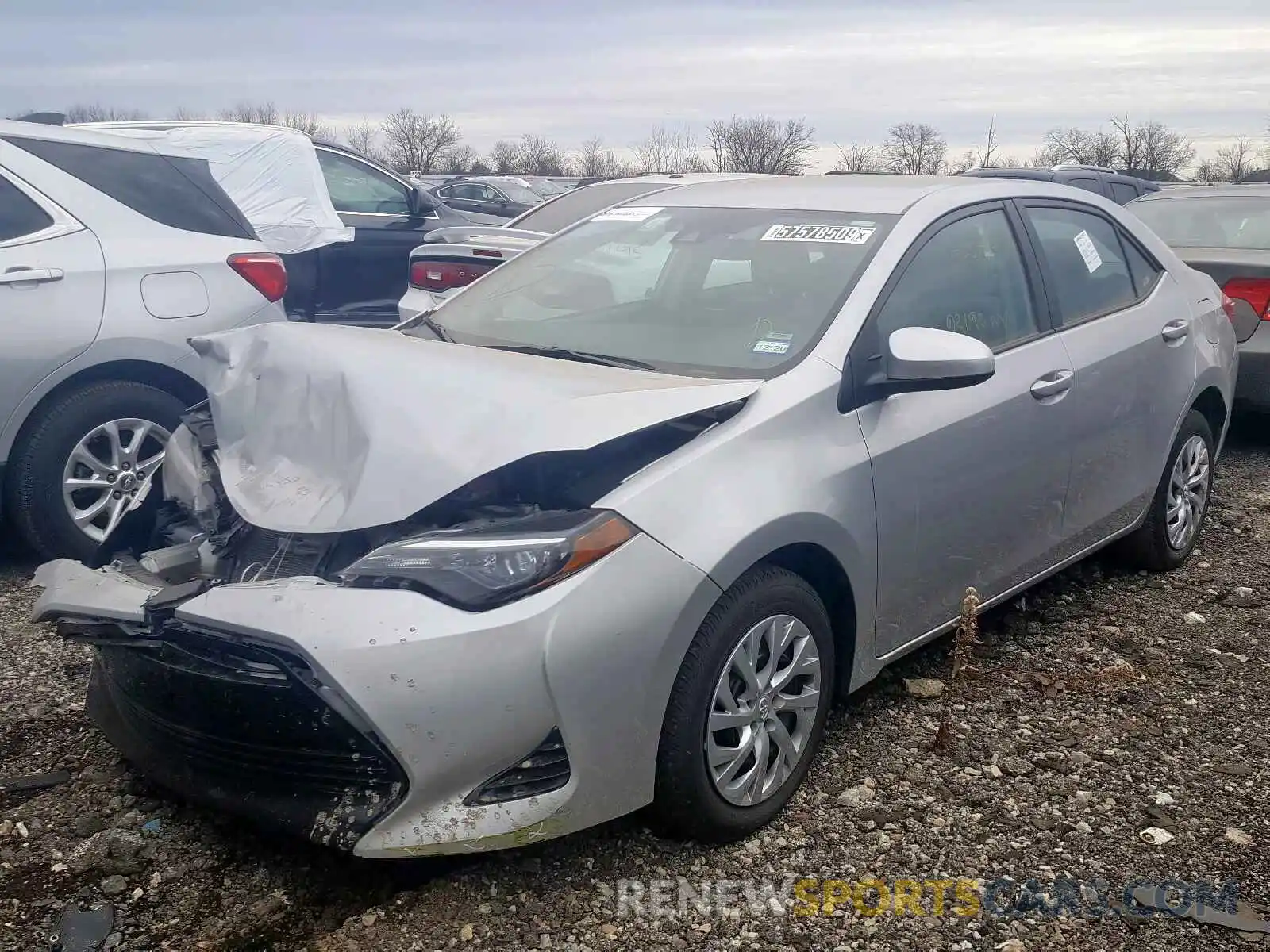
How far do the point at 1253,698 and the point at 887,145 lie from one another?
51145 mm

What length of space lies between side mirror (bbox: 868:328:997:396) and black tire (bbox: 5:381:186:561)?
10.4ft

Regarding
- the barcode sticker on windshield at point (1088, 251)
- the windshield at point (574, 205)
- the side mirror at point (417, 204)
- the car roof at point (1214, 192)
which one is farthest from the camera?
the side mirror at point (417, 204)

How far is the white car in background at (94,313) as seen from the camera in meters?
4.54

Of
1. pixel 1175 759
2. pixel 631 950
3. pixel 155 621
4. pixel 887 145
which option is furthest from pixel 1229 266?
pixel 887 145

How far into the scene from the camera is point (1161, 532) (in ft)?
15.8

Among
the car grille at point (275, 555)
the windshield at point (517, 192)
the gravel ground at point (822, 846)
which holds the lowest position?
the gravel ground at point (822, 846)

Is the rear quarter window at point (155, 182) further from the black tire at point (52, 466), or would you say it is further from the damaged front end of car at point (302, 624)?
the damaged front end of car at point (302, 624)

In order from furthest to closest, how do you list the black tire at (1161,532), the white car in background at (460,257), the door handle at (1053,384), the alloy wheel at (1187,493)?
the white car in background at (460,257) → the alloy wheel at (1187,493) → the black tire at (1161,532) → the door handle at (1053,384)

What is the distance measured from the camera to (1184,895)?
2.79 metres

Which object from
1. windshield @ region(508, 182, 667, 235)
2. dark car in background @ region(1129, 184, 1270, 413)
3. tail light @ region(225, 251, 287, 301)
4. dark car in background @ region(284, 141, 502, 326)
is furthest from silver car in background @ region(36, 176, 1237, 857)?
dark car in background @ region(284, 141, 502, 326)

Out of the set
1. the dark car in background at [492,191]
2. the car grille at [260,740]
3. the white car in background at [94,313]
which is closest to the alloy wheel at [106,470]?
the white car in background at [94,313]

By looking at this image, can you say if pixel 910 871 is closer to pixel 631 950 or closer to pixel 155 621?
pixel 631 950

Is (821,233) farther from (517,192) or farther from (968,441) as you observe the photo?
(517,192)

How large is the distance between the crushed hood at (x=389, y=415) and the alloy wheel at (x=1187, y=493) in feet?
8.83
